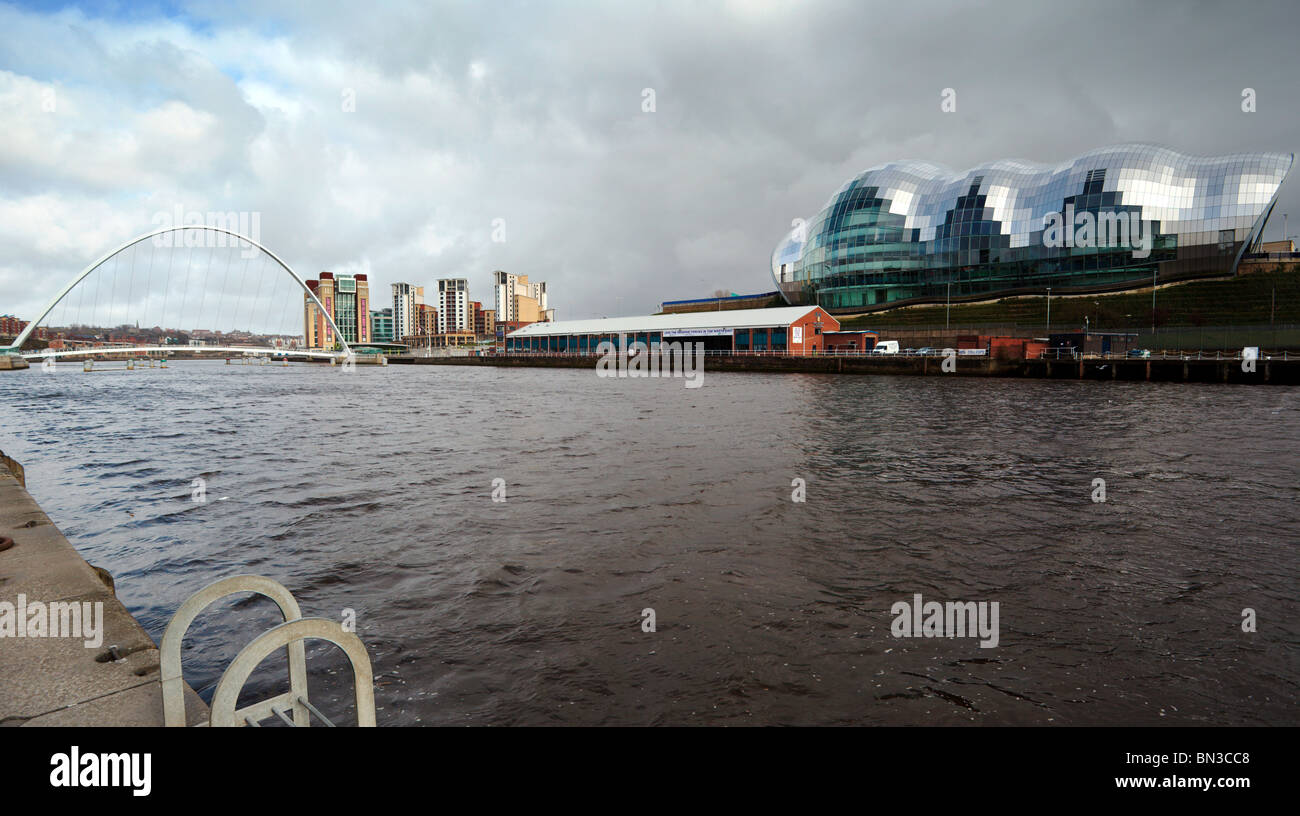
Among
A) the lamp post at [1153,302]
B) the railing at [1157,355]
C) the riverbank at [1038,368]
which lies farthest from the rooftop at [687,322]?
the lamp post at [1153,302]

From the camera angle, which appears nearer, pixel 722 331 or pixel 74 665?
pixel 74 665

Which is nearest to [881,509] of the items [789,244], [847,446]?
[847,446]

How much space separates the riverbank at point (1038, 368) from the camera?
39562 mm

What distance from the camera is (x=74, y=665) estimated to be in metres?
3.83

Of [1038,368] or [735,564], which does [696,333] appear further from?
[735,564]

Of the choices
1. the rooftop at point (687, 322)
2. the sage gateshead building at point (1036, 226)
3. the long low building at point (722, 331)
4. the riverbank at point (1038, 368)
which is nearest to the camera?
the riverbank at point (1038, 368)

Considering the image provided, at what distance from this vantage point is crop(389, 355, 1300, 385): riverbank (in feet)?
130

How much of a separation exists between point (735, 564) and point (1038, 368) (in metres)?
49.2

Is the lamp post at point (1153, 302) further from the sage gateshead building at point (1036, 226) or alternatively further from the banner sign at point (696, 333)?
the banner sign at point (696, 333)

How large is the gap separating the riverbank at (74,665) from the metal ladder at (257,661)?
436mm

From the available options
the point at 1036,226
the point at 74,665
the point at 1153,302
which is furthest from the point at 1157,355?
the point at 74,665

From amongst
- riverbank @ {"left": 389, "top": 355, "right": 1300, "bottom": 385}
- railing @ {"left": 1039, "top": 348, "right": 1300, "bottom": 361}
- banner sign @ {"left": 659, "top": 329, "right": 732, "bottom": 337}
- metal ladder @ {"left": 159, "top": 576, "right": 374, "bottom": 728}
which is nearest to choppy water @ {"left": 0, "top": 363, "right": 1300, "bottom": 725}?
metal ladder @ {"left": 159, "top": 576, "right": 374, "bottom": 728}

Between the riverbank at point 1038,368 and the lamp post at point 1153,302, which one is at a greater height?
the lamp post at point 1153,302
